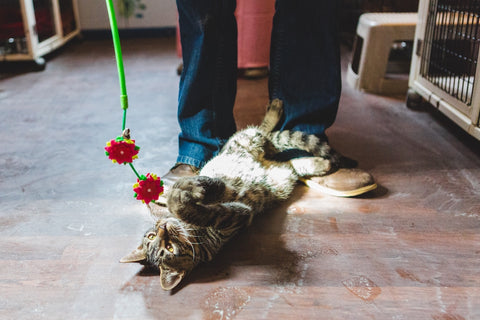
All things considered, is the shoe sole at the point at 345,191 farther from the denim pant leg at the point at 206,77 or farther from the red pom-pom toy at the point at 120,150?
the red pom-pom toy at the point at 120,150

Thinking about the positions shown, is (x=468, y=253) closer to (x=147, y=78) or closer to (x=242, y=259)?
(x=242, y=259)

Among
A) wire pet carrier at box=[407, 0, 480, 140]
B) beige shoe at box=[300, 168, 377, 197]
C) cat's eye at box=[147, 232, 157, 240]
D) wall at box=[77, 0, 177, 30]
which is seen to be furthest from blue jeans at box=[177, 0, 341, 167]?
wall at box=[77, 0, 177, 30]

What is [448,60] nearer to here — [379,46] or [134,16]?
[379,46]

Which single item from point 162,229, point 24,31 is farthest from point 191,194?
point 24,31

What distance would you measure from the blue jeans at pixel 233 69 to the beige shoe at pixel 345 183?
183 mm

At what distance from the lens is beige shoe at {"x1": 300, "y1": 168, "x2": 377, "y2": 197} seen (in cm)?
126

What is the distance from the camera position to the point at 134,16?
12.6 ft

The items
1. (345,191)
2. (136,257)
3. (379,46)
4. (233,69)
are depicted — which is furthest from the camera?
(379,46)

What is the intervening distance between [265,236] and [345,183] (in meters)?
0.33

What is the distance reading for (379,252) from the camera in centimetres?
103

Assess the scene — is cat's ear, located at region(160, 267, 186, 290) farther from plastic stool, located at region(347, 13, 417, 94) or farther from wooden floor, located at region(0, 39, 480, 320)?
plastic stool, located at region(347, 13, 417, 94)

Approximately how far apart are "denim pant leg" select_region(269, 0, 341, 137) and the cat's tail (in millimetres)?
19

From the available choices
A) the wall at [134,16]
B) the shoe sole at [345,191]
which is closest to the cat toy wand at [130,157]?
the shoe sole at [345,191]

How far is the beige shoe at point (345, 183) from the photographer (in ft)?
4.14
